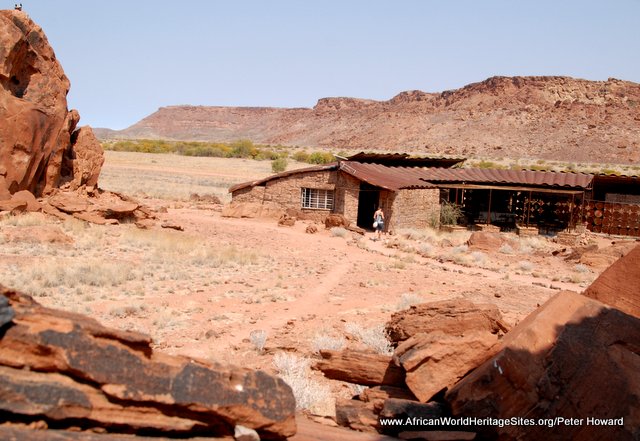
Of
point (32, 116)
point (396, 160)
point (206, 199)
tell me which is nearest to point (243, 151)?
point (206, 199)

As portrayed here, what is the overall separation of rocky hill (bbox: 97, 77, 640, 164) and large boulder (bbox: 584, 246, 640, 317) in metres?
69.5

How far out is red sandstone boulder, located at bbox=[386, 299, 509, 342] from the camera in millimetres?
7672

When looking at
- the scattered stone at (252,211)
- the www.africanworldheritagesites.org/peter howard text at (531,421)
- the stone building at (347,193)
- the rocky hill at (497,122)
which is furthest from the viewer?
the rocky hill at (497,122)

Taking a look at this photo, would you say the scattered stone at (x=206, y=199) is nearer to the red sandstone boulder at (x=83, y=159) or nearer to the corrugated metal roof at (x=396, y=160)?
the corrugated metal roof at (x=396, y=160)

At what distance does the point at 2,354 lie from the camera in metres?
3.59

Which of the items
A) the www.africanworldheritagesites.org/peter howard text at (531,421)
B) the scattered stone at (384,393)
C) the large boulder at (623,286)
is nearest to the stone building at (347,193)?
the large boulder at (623,286)

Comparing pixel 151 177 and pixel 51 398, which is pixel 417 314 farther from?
pixel 151 177

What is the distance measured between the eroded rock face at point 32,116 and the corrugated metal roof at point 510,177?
1694cm

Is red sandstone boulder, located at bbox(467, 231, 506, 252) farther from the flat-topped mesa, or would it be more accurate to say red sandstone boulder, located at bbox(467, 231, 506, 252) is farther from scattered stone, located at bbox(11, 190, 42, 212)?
the flat-topped mesa

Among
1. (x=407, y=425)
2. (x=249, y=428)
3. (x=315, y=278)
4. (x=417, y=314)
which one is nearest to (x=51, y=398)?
(x=249, y=428)

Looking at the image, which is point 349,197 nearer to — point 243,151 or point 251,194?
point 251,194

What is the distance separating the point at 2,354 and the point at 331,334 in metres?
6.47

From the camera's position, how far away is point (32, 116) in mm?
18047

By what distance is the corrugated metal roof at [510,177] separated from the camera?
29.0 metres
